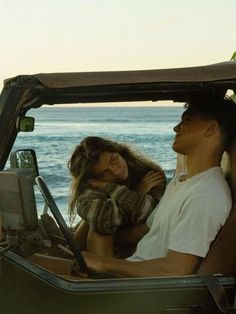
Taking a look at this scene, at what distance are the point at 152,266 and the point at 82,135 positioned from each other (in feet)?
178

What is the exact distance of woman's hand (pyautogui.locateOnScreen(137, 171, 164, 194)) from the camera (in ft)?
18.5

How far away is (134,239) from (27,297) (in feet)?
5.00

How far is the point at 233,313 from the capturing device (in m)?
4.09

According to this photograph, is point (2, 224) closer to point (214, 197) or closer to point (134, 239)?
point (214, 197)

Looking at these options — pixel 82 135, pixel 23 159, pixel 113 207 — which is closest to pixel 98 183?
pixel 113 207

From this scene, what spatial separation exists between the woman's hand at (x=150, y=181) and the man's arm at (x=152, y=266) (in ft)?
3.82

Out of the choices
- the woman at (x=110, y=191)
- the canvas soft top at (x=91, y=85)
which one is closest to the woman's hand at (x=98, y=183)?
the woman at (x=110, y=191)

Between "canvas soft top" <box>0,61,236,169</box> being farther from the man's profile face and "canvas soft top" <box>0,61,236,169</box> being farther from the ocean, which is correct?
the ocean

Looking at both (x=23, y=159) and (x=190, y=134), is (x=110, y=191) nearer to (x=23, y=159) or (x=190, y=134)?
(x=23, y=159)

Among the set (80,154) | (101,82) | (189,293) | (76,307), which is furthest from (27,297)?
(80,154)

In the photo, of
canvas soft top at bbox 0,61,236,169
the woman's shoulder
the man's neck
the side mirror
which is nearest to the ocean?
the woman's shoulder

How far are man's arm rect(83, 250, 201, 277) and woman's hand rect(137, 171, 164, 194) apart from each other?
1164 mm

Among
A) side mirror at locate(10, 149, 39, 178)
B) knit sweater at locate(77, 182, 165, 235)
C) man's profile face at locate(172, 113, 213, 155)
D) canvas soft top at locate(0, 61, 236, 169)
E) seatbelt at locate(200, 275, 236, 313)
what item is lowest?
seatbelt at locate(200, 275, 236, 313)

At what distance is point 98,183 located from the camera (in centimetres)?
558
